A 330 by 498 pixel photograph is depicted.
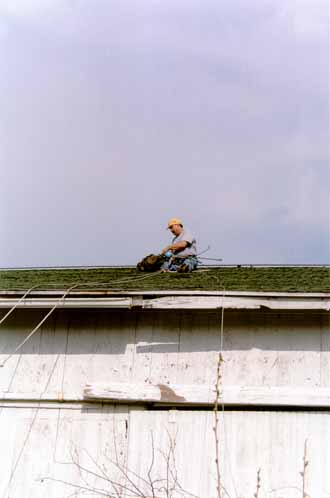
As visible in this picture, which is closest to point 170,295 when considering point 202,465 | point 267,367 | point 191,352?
point 191,352

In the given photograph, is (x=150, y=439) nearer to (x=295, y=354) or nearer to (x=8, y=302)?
(x=295, y=354)

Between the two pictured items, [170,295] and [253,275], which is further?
[253,275]

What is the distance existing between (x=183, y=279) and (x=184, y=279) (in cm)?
2

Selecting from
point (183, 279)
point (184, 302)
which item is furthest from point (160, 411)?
point (183, 279)

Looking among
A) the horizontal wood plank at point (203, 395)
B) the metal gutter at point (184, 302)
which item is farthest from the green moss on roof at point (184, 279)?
the horizontal wood plank at point (203, 395)

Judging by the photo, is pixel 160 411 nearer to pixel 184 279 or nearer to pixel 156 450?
pixel 156 450

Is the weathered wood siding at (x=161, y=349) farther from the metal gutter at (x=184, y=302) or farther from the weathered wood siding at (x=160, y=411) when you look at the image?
the metal gutter at (x=184, y=302)

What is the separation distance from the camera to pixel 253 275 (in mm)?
10516

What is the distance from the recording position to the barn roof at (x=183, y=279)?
8.80 metres

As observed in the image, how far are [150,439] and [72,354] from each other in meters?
1.49

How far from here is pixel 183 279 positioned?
10.2 m

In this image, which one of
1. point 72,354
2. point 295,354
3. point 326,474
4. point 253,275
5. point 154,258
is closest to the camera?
point 326,474

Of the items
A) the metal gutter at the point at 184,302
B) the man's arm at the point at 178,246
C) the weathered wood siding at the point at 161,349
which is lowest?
the weathered wood siding at the point at 161,349

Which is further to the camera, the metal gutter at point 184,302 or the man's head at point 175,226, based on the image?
the man's head at point 175,226
